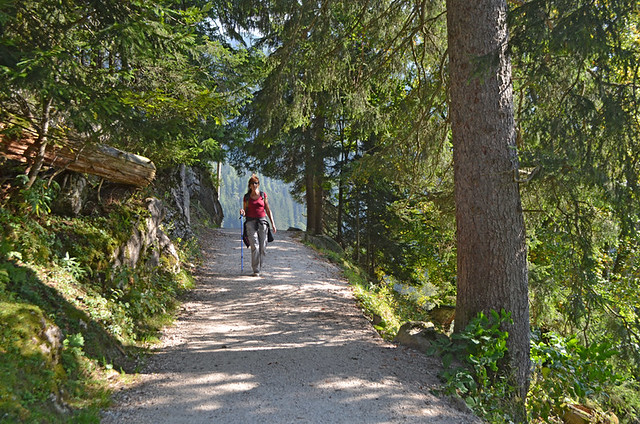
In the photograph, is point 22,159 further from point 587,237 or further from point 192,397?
point 587,237

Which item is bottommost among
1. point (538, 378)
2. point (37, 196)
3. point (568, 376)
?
point (538, 378)

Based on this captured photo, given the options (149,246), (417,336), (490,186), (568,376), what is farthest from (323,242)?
(568,376)

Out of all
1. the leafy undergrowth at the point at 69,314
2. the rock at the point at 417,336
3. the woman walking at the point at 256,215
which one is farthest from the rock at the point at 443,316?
the leafy undergrowth at the point at 69,314

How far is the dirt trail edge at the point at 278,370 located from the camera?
11.9ft

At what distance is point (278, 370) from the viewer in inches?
179

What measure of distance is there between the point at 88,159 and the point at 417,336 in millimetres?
5568

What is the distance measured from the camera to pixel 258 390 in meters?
4.04

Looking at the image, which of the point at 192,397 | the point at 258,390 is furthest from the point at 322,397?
the point at 192,397

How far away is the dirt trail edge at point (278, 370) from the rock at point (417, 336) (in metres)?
0.17

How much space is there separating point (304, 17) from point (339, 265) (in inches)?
319

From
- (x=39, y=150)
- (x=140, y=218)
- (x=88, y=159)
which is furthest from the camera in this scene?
(x=140, y=218)

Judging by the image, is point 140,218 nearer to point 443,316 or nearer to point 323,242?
point 443,316

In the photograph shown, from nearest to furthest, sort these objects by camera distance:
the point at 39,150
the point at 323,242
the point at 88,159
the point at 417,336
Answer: the point at 39,150 < the point at 417,336 < the point at 88,159 < the point at 323,242

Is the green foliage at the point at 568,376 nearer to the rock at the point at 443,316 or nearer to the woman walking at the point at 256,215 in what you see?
the woman walking at the point at 256,215
